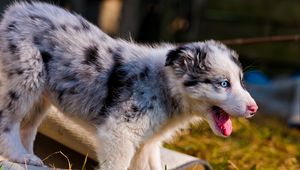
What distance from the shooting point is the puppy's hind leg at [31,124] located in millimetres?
5602

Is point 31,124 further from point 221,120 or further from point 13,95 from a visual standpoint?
point 221,120

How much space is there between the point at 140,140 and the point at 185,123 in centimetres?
42

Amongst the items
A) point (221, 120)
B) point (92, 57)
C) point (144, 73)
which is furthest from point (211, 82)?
point (92, 57)

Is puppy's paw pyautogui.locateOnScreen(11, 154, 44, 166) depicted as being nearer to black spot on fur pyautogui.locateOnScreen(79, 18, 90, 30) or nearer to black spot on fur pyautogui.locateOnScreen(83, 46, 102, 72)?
black spot on fur pyautogui.locateOnScreen(83, 46, 102, 72)

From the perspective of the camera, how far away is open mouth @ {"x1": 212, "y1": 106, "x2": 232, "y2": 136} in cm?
503

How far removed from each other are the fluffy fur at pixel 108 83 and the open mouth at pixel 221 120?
0.04 meters

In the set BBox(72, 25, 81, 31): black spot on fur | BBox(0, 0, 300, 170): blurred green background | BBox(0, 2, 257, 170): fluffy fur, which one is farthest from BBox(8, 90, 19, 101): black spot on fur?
BBox(0, 0, 300, 170): blurred green background

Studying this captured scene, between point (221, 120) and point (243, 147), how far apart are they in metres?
2.96

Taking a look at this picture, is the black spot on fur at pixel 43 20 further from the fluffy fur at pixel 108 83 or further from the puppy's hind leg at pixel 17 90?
the puppy's hind leg at pixel 17 90

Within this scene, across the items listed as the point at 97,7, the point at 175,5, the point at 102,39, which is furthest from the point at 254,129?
the point at 97,7

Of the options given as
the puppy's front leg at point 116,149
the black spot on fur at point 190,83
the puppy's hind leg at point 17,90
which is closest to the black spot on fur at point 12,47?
the puppy's hind leg at point 17,90

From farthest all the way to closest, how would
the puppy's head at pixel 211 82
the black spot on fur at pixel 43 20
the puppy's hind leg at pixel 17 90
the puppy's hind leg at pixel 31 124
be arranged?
the puppy's hind leg at pixel 31 124, the black spot on fur at pixel 43 20, the puppy's hind leg at pixel 17 90, the puppy's head at pixel 211 82

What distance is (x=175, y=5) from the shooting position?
13469 mm

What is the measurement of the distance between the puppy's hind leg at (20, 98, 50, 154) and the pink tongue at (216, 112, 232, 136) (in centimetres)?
133
